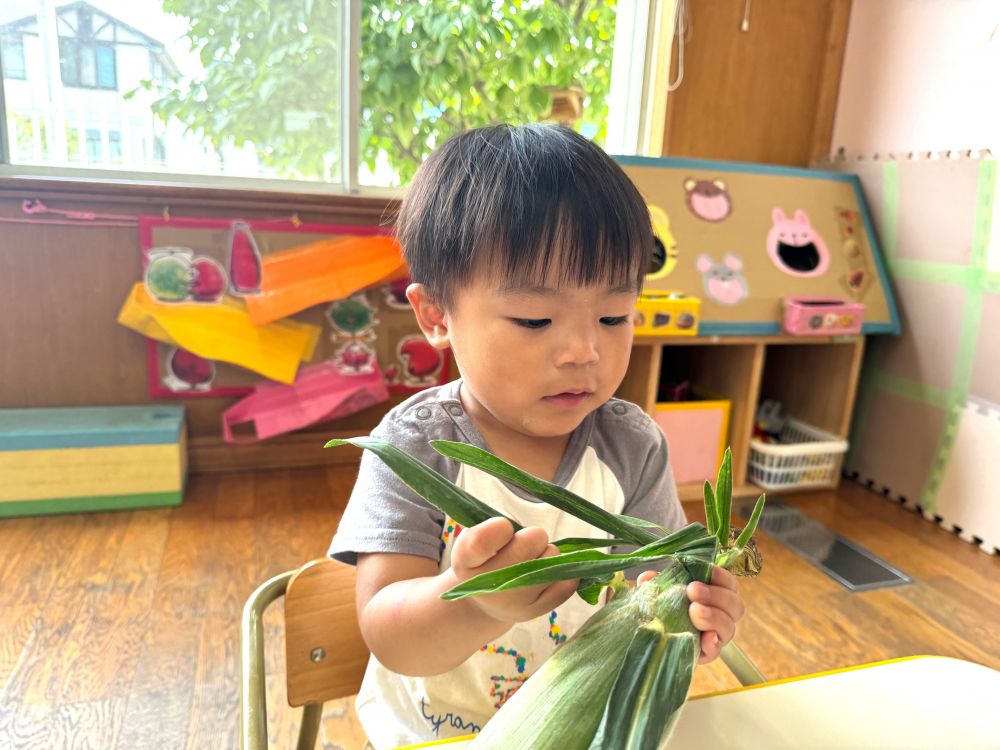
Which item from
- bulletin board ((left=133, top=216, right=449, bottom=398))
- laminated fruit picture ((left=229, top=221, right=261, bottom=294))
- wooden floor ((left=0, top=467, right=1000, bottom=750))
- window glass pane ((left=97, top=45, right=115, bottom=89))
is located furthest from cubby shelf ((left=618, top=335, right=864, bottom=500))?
window glass pane ((left=97, top=45, right=115, bottom=89))

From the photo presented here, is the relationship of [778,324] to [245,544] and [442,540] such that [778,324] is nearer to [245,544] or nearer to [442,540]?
[245,544]

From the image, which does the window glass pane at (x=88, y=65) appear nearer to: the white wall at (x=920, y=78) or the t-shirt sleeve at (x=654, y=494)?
the t-shirt sleeve at (x=654, y=494)

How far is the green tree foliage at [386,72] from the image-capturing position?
208 cm

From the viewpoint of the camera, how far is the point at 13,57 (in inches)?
76.7

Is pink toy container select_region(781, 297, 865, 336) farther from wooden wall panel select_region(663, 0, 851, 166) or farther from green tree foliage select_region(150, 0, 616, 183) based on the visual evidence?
green tree foliage select_region(150, 0, 616, 183)

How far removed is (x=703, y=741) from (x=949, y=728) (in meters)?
0.18

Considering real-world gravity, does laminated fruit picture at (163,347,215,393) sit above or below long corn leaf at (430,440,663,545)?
below

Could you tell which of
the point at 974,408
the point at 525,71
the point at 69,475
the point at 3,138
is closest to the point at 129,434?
the point at 69,475

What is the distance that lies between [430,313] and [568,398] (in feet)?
0.52

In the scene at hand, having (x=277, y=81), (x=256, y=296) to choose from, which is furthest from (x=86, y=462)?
(x=277, y=81)

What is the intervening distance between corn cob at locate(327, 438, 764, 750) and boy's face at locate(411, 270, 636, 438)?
17 cm

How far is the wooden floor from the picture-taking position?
1210mm

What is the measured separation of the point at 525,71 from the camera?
250 cm

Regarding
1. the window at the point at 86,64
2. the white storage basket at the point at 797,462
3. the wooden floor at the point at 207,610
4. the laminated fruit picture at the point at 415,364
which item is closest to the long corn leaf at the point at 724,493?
the wooden floor at the point at 207,610
